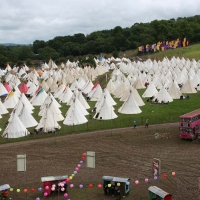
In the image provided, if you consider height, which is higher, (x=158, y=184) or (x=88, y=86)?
(x=88, y=86)

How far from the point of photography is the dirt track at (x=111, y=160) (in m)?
18.9

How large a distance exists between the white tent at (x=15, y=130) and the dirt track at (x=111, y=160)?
7.32 ft

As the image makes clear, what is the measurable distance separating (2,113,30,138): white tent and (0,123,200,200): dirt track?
223 centimetres

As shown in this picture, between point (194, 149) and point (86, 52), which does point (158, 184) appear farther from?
point (86, 52)

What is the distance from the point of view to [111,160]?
2370cm

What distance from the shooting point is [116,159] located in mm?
23859

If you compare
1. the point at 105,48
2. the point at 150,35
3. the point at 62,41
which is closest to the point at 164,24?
the point at 150,35

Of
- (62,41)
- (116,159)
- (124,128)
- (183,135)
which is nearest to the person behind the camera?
(116,159)

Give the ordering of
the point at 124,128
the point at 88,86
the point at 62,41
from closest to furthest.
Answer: the point at 124,128
the point at 88,86
the point at 62,41

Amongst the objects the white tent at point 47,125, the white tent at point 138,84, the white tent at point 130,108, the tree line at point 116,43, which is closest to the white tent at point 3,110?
the white tent at point 47,125

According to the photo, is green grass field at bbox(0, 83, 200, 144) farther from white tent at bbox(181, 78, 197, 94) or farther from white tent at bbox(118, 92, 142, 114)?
white tent at bbox(181, 78, 197, 94)

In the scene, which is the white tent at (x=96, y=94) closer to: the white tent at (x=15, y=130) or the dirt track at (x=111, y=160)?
the dirt track at (x=111, y=160)

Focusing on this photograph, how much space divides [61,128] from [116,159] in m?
11.0

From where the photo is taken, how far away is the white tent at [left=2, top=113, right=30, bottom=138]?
31.2 meters
